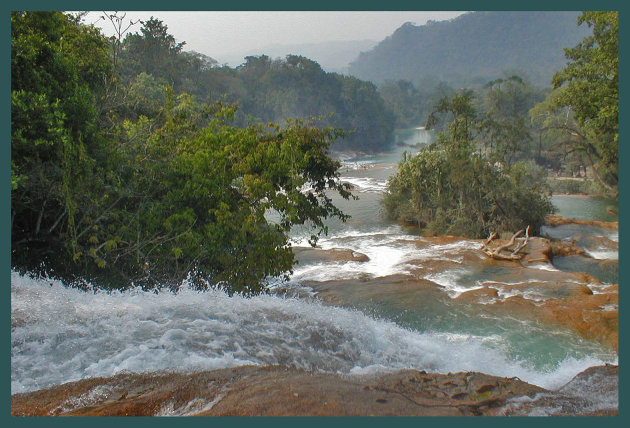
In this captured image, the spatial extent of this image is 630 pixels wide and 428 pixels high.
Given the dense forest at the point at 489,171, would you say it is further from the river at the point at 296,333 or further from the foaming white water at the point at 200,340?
the foaming white water at the point at 200,340

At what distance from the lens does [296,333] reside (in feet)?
21.8

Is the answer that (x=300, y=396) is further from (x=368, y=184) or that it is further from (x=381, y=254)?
(x=368, y=184)

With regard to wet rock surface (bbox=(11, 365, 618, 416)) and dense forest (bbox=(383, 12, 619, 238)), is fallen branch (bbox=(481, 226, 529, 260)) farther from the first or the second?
wet rock surface (bbox=(11, 365, 618, 416))

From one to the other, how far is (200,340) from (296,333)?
1.32 meters

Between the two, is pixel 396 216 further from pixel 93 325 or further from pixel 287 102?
pixel 287 102

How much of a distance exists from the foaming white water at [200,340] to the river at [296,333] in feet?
0.05

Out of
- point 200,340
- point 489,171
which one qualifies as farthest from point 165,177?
point 489,171

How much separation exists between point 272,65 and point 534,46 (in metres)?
68.7

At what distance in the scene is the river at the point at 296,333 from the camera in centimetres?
548

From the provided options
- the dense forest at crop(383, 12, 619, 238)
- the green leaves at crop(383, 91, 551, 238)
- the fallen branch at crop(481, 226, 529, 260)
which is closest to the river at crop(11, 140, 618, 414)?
the fallen branch at crop(481, 226, 529, 260)

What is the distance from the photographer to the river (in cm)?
548

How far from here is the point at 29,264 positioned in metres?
7.90

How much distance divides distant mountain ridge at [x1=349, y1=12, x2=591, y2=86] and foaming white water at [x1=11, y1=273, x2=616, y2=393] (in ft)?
302

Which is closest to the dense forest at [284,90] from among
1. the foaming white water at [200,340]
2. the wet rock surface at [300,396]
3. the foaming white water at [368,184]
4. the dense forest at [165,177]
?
the foaming white water at [368,184]
